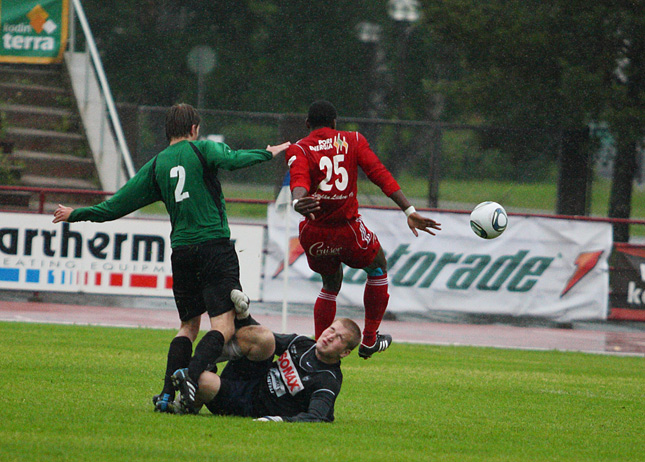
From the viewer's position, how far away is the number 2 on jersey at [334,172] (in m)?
7.85

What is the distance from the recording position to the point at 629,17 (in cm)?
1997

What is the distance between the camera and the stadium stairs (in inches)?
779

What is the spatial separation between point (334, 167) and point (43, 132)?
1439cm

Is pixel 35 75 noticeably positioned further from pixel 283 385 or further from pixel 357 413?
pixel 283 385

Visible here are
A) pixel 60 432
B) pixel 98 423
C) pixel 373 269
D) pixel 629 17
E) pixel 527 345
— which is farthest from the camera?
pixel 629 17

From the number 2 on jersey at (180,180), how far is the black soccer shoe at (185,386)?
1.19 meters

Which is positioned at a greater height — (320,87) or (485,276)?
(320,87)

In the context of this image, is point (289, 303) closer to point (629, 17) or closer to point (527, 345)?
point (527, 345)

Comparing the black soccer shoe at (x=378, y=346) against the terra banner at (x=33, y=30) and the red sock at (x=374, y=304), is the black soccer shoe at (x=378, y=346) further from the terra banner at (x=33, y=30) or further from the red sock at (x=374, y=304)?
the terra banner at (x=33, y=30)

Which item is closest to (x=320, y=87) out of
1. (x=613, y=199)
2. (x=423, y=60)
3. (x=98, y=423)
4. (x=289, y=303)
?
(x=423, y=60)

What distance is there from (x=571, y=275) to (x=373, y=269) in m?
7.96

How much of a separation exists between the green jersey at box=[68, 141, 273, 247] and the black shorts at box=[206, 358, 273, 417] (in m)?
0.95

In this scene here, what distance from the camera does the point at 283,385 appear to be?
665 centimetres

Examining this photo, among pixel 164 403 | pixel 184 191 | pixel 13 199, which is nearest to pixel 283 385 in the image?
pixel 164 403
